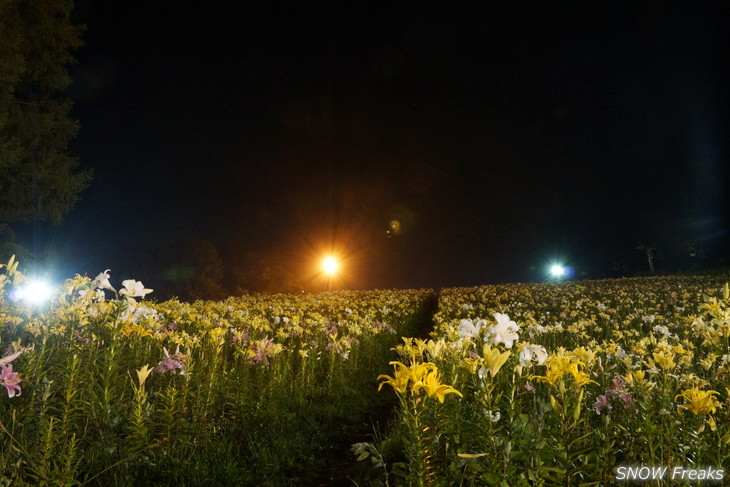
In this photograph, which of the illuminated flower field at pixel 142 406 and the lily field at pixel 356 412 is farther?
the illuminated flower field at pixel 142 406

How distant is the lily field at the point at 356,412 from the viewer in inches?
89.0

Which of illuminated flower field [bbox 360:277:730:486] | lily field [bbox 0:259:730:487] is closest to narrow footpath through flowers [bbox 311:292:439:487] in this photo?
lily field [bbox 0:259:730:487]

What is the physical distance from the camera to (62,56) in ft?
68.8

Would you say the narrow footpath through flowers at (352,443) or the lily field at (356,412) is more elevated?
the lily field at (356,412)

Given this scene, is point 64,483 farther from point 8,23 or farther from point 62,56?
point 62,56

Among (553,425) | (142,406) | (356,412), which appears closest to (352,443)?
(356,412)

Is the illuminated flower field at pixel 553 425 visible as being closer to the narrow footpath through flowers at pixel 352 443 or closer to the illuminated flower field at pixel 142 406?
the narrow footpath through flowers at pixel 352 443

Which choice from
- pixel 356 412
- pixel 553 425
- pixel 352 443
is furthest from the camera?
pixel 356 412

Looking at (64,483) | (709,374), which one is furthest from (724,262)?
(64,483)

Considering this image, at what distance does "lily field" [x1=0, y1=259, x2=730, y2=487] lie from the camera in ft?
7.42

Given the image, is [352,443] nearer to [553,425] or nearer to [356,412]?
[356,412]

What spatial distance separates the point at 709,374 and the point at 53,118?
26936 millimetres

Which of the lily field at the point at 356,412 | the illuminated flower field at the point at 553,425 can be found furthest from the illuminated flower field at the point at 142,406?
the illuminated flower field at the point at 553,425

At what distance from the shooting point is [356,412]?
5.85 m
